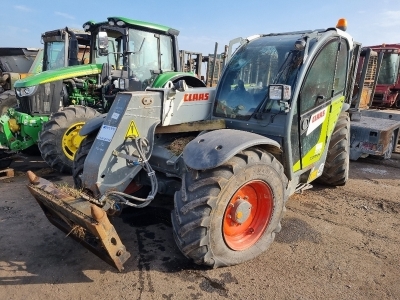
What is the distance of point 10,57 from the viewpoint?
13.9 meters

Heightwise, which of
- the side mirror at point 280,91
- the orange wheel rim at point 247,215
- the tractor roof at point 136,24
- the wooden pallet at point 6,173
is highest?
the tractor roof at point 136,24

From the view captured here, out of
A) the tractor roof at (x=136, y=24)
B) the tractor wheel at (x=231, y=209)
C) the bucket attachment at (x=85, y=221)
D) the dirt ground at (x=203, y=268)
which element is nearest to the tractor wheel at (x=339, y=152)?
the dirt ground at (x=203, y=268)

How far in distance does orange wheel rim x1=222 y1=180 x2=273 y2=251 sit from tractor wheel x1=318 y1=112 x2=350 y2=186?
2.02 m

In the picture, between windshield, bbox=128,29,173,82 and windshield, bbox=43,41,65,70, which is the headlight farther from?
windshield, bbox=128,29,173,82

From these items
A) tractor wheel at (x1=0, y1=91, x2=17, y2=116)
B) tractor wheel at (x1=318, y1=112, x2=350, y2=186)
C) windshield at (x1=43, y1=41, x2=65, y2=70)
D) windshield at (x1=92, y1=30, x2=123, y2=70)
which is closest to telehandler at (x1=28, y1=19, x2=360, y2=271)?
tractor wheel at (x1=318, y1=112, x2=350, y2=186)

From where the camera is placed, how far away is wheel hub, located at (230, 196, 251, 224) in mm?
3018

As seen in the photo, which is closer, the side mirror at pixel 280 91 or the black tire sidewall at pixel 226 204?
the black tire sidewall at pixel 226 204

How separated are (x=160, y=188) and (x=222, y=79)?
149cm

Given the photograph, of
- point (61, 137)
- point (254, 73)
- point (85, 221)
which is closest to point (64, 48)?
point (61, 137)

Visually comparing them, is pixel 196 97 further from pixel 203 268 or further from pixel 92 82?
pixel 92 82

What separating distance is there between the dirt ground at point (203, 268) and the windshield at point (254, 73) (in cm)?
150

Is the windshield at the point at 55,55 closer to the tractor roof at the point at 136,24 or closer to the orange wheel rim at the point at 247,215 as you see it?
the tractor roof at the point at 136,24

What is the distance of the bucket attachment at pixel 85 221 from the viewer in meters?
2.50

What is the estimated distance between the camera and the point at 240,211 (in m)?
3.03
